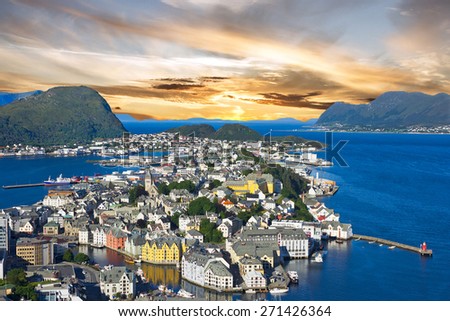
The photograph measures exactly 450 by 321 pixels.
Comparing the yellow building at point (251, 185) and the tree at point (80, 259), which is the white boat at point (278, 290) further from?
the yellow building at point (251, 185)

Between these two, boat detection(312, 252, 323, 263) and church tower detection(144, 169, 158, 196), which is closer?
boat detection(312, 252, 323, 263)

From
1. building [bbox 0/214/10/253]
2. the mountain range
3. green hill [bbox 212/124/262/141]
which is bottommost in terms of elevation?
building [bbox 0/214/10/253]

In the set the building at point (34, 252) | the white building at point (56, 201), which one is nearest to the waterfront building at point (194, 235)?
the building at point (34, 252)

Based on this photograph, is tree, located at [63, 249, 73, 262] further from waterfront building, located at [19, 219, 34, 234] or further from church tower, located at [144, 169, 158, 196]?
church tower, located at [144, 169, 158, 196]

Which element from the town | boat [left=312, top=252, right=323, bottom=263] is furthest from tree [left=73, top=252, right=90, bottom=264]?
boat [left=312, top=252, right=323, bottom=263]

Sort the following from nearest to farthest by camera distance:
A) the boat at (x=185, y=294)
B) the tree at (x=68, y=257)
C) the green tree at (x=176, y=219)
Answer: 1. the boat at (x=185, y=294)
2. the tree at (x=68, y=257)
3. the green tree at (x=176, y=219)

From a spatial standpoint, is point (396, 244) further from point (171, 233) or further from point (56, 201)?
point (56, 201)
